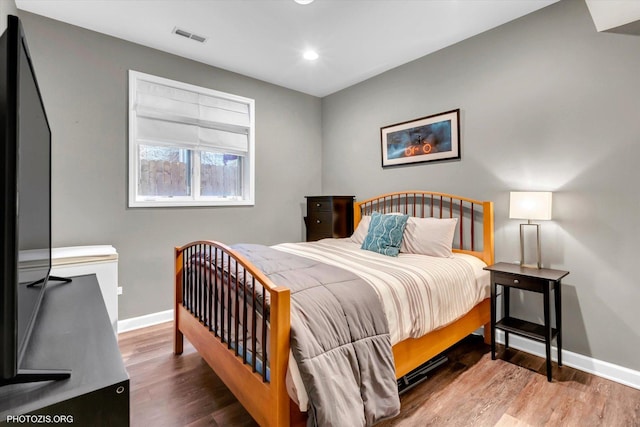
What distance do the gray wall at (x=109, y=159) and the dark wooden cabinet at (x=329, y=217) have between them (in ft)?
2.44

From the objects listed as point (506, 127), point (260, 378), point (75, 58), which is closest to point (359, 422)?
point (260, 378)

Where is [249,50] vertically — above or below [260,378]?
above

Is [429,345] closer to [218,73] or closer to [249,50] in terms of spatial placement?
[249,50]

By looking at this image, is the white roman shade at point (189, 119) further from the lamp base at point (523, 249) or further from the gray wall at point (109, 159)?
the lamp base at point (523, 249)

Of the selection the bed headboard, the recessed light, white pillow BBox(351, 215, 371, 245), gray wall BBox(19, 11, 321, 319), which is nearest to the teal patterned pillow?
white pillow BBox(351, 215, 371, 245)

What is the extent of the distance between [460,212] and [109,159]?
3.34 metres

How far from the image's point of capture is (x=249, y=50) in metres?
3.13

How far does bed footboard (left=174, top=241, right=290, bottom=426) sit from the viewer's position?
1.32m

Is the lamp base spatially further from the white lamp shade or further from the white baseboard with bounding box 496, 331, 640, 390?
the white baseboard with bounding box 496, 331, 640, 390

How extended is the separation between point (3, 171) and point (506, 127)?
3138mm

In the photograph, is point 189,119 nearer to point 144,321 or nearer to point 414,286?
point 144,321

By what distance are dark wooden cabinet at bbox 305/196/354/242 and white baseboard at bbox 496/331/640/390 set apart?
6.73 feet

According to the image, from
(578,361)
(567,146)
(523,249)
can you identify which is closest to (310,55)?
(567,146)

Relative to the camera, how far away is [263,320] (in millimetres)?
1414
